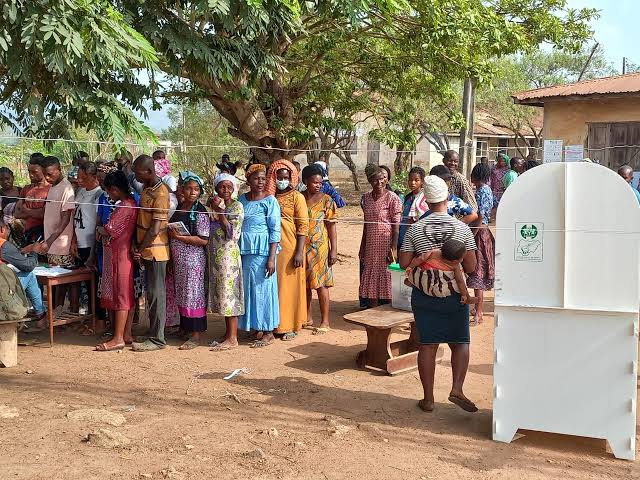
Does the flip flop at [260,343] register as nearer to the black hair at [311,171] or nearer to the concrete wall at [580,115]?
the black hair at [311,171]

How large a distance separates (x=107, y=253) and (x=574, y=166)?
169 inches

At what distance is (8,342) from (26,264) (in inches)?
28.4

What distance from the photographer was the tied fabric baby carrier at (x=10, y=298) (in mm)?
5980

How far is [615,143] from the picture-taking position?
48.9 feet

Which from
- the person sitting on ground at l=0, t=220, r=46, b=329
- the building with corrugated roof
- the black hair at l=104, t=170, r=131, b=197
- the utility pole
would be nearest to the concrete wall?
the building with corrugated roof

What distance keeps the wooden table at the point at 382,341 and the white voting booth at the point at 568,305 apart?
144 centimetres

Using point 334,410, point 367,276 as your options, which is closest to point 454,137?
point 367,276

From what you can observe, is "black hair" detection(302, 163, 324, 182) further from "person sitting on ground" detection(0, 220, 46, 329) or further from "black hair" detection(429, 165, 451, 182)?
"person sitting on ground" detection(0, 220, 46, 329)

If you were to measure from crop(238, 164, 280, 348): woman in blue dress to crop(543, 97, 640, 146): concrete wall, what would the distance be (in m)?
10.3

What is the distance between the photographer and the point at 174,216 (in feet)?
22.0

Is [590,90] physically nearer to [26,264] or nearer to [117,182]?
[117,182]

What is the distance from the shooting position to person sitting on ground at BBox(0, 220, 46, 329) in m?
6.32

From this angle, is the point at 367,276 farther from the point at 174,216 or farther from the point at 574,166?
the point at 574,166

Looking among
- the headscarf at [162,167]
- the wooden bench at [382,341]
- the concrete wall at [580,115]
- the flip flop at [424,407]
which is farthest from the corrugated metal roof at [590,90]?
the flip flop at [424,407]
